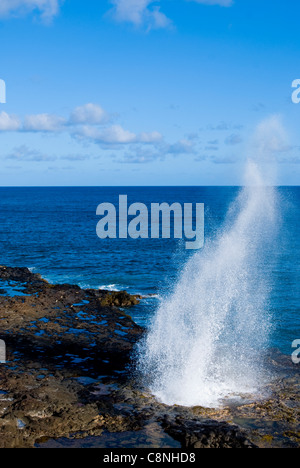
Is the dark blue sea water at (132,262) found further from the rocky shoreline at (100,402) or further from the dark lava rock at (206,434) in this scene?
the dark lava rock at (206,434)

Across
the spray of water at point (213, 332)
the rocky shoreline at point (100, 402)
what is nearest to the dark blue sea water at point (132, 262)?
the spray of water at point (213, 332)

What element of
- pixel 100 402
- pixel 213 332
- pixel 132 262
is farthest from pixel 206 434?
pixel 132 262

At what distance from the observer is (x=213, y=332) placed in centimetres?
3247

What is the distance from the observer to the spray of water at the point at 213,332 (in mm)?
24984

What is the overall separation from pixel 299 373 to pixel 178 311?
41.5 feet

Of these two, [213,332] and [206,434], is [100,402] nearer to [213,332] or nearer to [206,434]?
[206,434]

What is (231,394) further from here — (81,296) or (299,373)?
(81,296)

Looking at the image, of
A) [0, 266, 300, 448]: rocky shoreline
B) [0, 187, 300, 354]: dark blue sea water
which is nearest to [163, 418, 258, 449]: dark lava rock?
[0, 266, 300, 448]: rocky shoreline

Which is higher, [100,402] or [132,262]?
[132,262]

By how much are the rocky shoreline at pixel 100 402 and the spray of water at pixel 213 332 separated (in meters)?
1.33

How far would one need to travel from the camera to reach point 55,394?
76.3ft

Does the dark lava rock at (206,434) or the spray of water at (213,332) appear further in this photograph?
the spray of water at (213,332)

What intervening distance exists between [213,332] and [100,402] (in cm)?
1254

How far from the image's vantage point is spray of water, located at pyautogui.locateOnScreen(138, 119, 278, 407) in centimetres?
2498
